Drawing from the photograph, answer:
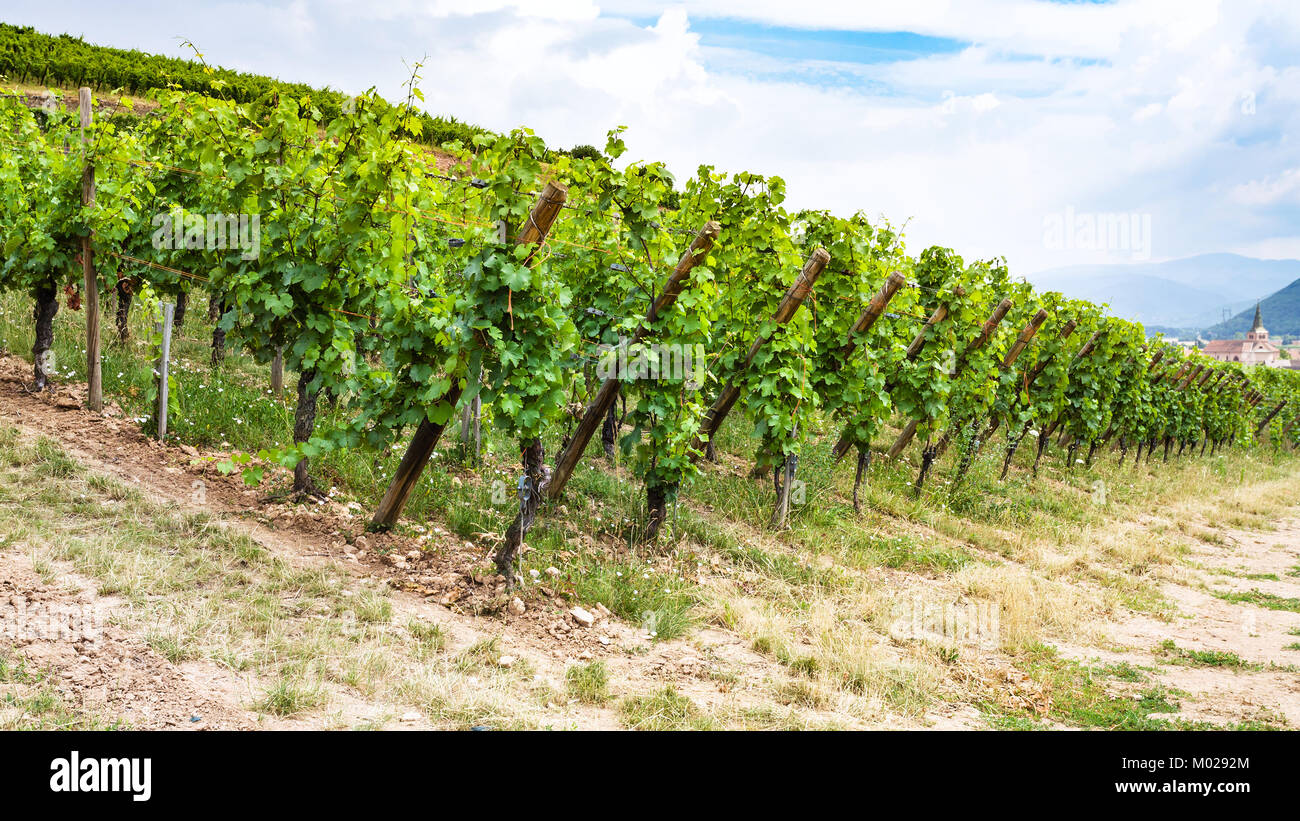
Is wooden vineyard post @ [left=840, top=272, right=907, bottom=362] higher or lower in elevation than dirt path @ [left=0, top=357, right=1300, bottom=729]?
higher

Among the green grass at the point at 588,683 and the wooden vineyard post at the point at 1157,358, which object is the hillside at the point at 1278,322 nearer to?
the wooden vineyard post at the point at 1157,358

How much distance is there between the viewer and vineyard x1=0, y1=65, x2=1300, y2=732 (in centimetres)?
443

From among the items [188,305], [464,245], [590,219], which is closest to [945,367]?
[590,219]

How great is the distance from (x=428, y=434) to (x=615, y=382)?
130 centimetres

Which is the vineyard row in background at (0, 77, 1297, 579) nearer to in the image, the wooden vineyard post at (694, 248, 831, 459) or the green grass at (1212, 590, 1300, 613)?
the wooden vineyard post at (694, 248, 831, 459)

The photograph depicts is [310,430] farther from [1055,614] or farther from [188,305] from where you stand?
[188,305]

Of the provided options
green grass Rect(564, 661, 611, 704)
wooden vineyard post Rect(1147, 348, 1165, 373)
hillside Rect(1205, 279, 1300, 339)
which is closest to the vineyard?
green grass Rect(564, 661, 611, 704)

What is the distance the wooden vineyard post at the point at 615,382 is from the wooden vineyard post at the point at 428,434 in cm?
89

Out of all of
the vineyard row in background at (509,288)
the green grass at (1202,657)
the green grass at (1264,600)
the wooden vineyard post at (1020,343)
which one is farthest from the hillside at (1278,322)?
the green grass at (1202,657)

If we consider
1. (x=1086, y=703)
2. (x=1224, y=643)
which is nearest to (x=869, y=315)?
(x=1224, y=643)

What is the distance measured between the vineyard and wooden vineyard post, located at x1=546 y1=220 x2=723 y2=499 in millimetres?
19

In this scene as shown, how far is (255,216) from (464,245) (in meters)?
1.23

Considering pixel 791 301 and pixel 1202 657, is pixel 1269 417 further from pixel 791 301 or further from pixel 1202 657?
pixel 791 301

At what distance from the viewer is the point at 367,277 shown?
4.77 m
